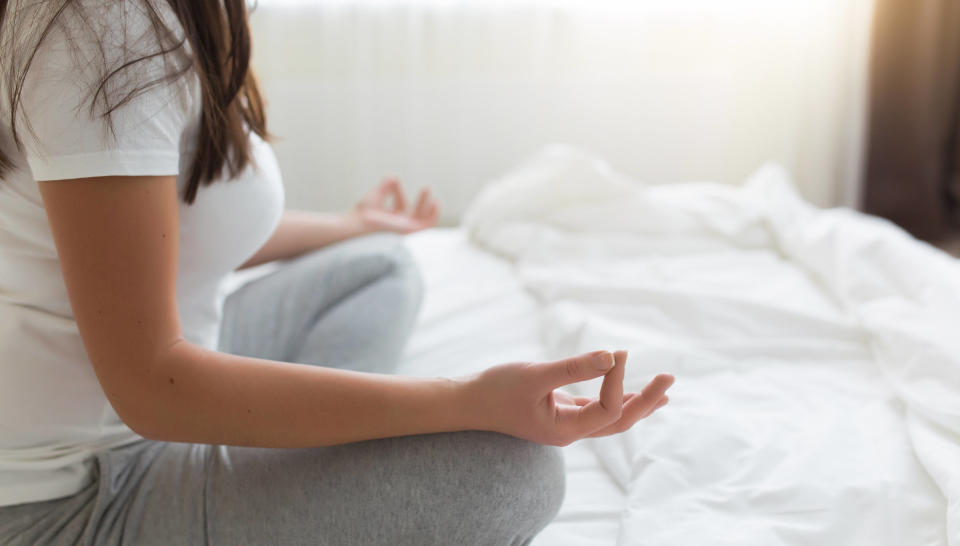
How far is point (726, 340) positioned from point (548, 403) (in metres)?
0.54

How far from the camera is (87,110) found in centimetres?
55

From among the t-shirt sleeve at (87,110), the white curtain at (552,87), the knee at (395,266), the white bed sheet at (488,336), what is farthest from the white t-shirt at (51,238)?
the white curtain at (552,87)

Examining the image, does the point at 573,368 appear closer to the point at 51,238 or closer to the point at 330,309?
the point at 51,238

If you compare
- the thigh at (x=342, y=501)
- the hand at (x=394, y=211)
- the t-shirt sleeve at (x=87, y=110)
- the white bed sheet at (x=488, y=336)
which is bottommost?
the white bed sheet at (x=488, y=336)

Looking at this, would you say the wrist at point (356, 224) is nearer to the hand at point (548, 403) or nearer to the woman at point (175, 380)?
the woman at point (175, 380)

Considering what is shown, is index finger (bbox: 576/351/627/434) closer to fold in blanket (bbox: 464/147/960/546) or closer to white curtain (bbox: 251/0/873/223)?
fold in blanket (bbox: 464/147/960/546)

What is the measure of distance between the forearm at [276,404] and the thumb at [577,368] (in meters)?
0.07

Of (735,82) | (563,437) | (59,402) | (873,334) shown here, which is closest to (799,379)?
(873,334)

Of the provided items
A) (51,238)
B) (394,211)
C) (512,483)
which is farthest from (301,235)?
(512,483)

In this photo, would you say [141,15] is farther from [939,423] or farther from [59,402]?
[939,423]

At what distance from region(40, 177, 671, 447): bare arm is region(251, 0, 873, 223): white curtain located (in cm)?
197

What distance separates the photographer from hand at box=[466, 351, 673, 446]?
23.5 inches

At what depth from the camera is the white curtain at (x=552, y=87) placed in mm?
2451

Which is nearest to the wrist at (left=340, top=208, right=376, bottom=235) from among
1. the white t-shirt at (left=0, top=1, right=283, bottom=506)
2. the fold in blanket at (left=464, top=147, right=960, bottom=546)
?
the fold in blanket at (left=464, top=147, right=960, bottom=546)
